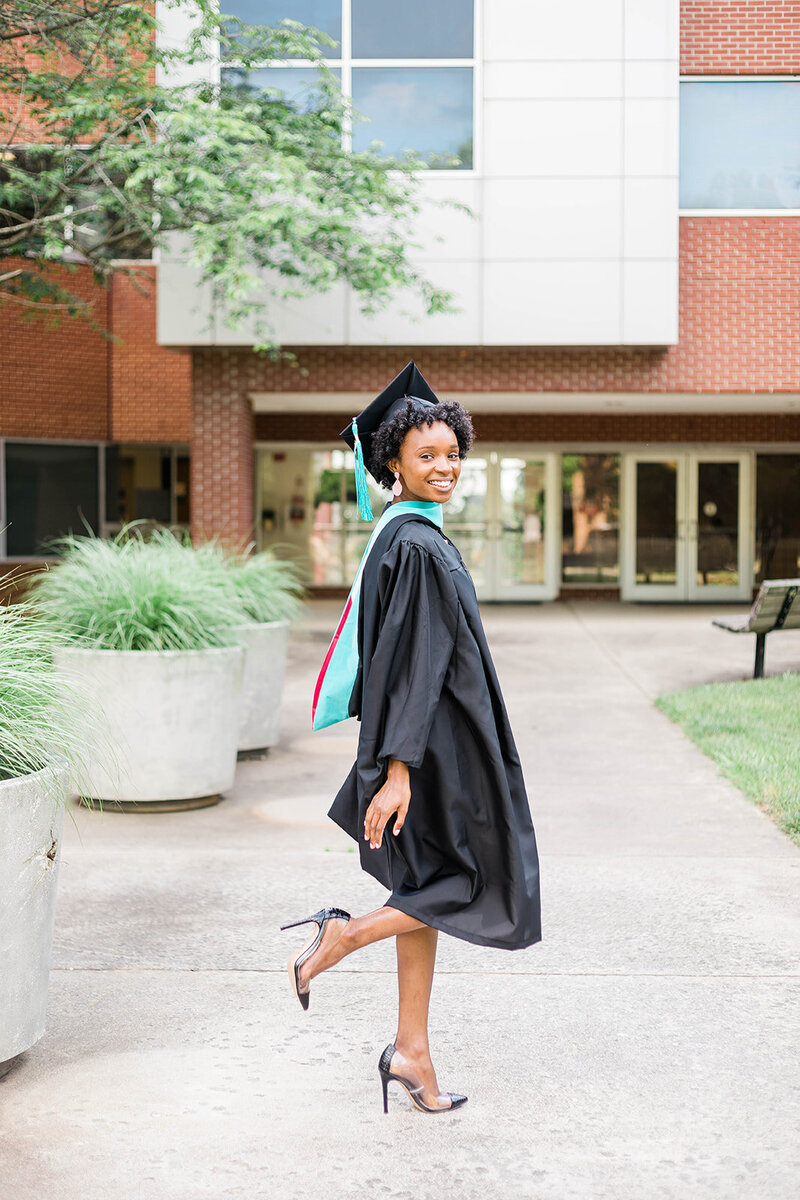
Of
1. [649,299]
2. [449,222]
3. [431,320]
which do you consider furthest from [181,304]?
[649,299]

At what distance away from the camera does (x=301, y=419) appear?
21.5m

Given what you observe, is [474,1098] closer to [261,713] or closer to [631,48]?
[261,713]

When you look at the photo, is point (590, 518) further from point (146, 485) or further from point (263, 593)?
point (263, 593)

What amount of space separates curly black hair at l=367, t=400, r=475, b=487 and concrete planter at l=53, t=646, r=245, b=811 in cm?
346

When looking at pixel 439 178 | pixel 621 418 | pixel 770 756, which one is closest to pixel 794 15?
pixel 439 178

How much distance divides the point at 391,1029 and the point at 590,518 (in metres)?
18.7

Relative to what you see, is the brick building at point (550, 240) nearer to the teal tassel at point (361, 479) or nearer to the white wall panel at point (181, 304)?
the white wall panel at point (181, 304)

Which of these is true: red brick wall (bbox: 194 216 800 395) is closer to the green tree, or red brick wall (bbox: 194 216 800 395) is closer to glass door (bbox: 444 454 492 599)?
the green tree

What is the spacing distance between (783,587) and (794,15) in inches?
361

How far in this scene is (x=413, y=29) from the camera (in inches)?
603

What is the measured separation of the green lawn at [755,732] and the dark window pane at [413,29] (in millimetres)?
8863

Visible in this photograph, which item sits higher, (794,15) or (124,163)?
(794,15)

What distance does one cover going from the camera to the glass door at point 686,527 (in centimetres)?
2184

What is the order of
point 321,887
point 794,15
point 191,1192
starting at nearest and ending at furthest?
point 191,1192 < point 321,887 < point 794,15
